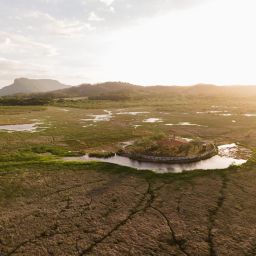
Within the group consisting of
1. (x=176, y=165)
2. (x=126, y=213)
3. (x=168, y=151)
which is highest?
(x=168, y=151)

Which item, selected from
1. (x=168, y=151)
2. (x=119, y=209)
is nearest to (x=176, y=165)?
(x=168, y=151)

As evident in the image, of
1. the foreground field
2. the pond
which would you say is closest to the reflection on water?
the pond

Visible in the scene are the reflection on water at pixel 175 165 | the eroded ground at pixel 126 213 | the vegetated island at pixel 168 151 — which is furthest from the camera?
the vegetated island at pixel 168 151

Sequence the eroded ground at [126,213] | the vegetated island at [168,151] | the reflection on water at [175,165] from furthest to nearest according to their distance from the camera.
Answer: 1. the vegetated island at [168,151]
2. the reflection on water at [175,165]
3. the eroded ground at [126,213]

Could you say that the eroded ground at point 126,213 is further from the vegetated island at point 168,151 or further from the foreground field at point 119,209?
the vegetated island at point 168,151

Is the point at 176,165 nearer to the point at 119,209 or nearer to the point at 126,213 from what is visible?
the point at 119,209

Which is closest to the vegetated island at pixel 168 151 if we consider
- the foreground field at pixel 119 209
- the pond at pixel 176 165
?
the pond at pixel 176 165

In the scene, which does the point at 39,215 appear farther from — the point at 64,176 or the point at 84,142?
the point at 84,142
